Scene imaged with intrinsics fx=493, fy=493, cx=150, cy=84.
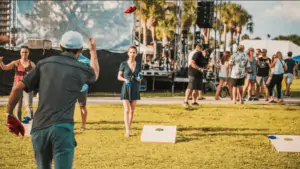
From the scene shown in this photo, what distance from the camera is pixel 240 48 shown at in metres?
17.3

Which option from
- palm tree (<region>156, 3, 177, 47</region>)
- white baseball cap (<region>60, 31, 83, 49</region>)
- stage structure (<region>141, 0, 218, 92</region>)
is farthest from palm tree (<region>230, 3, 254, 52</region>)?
white baseball cap (<region>60, 31, 83, 49</region>)

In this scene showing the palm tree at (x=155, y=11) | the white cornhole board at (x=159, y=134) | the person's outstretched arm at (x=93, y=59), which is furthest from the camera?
the palm tree at (x=155, y=11)

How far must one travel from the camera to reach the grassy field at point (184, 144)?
8.14 metres

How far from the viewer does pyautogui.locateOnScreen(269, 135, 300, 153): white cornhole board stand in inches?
364

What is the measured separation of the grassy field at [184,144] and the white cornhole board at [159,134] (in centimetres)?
18

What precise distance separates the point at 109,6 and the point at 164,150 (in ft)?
64.1

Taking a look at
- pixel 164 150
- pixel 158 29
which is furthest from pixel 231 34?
pixel 164 150

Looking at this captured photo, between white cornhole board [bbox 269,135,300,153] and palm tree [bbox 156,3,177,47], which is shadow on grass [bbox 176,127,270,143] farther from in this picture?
palm tree [bbox 156,3,177,47]

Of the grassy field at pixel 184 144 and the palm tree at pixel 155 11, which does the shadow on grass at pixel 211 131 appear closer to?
the grassy field at pixel 184 144

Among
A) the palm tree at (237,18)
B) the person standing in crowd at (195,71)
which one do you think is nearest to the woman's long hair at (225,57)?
the person standing in crowd at (195,71)

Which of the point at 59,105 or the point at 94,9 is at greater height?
the point at 94,9

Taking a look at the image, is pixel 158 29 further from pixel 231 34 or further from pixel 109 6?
pixel 109 6

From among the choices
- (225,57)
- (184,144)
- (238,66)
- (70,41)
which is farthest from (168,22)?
(70,41)

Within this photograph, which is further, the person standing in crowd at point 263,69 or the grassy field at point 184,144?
the person standing in crowd at point 263,69
